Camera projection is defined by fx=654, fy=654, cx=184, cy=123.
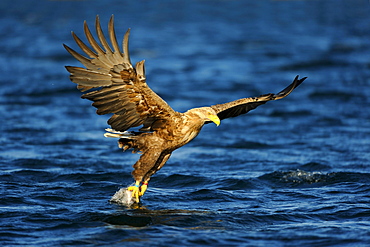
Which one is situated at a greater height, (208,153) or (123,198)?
(208,153)

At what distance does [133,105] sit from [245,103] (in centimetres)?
146

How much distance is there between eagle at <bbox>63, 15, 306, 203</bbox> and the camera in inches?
279

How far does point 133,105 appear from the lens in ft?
24.3

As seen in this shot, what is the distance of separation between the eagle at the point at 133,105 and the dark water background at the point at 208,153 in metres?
0.78

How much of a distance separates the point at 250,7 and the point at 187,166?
28.2m

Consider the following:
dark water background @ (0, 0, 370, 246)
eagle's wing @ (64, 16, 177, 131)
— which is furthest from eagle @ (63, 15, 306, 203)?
dark water background @ (0, 0, 370, 246)

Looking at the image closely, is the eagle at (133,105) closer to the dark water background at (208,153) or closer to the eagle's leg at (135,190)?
the eagle's leg at (135,190)

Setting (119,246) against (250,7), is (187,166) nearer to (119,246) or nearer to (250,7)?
(119,246)

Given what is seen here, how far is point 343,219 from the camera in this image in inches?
302

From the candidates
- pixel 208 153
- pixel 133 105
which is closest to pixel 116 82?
pixel 133 105

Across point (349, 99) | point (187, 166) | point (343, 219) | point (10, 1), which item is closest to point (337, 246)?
point (343, 219)

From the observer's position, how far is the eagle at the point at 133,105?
23.3ft

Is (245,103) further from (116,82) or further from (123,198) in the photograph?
(123,198)

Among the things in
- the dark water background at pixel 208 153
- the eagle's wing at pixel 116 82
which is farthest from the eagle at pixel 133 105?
the dark water background at pixel 208 153
